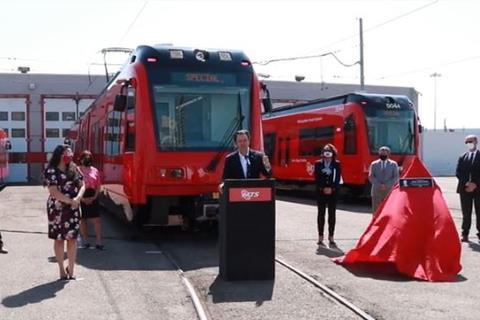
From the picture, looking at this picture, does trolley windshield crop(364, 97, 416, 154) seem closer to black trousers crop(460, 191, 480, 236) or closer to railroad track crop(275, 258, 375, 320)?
black trousers crop(460, 191, 480, 236)

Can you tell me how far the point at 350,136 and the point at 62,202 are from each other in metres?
13.5

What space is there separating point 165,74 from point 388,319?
6.25m

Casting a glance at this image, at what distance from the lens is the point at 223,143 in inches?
435

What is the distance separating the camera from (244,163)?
28.4 ft

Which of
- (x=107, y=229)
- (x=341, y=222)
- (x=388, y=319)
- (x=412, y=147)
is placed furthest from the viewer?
(x=412, y=147)

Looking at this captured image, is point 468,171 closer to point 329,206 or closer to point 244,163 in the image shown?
point 329,206

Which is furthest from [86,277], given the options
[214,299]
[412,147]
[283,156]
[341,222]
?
[283,156]

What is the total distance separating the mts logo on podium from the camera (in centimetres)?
799

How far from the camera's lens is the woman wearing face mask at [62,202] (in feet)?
26.7

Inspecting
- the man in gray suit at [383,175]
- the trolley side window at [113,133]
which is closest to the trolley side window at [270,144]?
the trolley side window at [113,133]

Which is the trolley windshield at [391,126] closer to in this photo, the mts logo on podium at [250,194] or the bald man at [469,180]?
the bald man at [469,180]

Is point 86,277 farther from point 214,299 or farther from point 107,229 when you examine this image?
point 107,229

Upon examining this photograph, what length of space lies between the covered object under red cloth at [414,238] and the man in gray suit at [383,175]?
118 inches

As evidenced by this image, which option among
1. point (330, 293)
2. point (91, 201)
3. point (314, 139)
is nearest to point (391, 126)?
point (314, 139)
